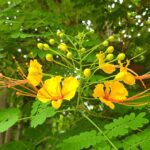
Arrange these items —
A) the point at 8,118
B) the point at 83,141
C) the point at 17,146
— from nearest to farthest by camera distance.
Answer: the point at 83,141 → the point at 8,118 → the point at 17,146

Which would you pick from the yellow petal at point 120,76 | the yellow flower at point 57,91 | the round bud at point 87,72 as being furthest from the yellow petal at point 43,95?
the yellow petal at point 120,76

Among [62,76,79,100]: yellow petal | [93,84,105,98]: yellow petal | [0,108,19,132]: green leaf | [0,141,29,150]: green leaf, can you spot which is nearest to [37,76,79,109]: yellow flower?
[62,76,79,100]: yellow petal

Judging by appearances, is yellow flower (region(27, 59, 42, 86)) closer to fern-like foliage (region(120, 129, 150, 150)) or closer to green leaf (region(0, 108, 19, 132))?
green leaf (region(0, 108, 19, 132))

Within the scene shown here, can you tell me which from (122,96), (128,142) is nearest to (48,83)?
(122,96)

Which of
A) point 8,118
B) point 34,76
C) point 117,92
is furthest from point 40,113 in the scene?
point 117,92

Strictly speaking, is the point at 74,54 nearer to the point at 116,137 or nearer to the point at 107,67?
the point at 107,67

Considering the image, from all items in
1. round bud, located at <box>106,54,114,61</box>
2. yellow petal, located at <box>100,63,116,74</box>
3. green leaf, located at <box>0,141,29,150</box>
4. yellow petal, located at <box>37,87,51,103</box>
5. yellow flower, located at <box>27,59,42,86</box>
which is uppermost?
round bud, located at <box>106,54,114,61</box>
